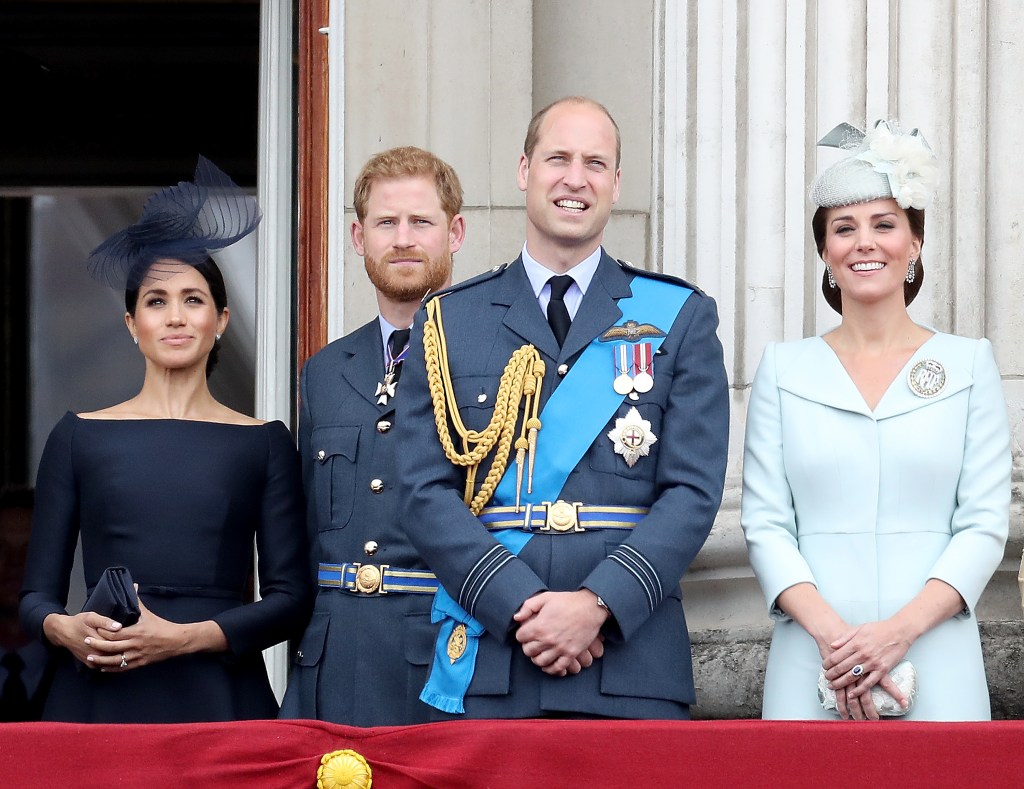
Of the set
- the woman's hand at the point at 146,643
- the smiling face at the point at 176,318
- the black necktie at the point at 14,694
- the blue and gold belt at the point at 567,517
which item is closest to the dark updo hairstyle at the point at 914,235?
the blue and gold belt at the point at 567,517

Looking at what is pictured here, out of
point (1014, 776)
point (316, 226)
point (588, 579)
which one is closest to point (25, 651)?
point (316, 226)

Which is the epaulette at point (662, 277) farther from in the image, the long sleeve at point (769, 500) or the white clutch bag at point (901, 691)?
the white clutch bag at point (901, 691)

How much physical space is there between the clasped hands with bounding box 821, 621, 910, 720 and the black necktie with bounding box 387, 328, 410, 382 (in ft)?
3.67

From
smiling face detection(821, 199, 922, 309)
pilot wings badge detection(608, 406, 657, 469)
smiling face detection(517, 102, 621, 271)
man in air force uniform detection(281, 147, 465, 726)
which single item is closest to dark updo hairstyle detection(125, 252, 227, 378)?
man in air force uniform detection(281, 147, 465, 726)

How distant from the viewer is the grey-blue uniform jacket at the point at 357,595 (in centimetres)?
338

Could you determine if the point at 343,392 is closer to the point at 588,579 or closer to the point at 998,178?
the point at 588,579

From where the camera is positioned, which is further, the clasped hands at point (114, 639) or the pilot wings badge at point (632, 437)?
the clasped hands at point (114, 639)

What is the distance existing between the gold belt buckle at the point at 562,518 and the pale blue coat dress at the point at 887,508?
34 cm

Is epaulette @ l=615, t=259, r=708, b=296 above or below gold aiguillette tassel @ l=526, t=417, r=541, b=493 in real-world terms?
above

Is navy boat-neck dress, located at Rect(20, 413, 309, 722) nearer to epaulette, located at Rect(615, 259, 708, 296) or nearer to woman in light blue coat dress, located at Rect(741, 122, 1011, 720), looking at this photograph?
epaulette, located at Rect(615, 259, 708, 296)

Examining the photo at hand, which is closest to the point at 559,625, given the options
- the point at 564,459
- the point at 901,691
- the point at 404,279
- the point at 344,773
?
the point at 564,459

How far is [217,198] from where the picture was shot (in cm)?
367

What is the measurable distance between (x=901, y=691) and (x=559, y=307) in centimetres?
90

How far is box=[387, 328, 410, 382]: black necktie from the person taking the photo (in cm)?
361
